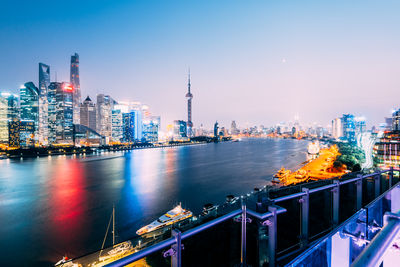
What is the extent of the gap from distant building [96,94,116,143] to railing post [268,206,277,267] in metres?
122

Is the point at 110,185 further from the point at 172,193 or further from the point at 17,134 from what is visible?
the point at 17,134

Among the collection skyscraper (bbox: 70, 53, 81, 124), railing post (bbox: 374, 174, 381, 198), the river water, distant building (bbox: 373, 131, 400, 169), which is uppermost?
skyscraper (bbox: 70, 53, 81, 124)

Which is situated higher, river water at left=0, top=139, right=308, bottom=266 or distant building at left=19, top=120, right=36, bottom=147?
distant building at left=19, top=120, right=36, bottom=147

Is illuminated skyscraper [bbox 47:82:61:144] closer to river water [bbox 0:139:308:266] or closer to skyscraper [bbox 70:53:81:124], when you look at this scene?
river water [bbox 0:139:308:266]

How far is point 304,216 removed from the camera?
2406mm

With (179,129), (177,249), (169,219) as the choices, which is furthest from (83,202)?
(179,129)

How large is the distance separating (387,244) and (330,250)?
2.22ft

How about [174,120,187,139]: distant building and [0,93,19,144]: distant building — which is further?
[174,120,187,139]: distant building

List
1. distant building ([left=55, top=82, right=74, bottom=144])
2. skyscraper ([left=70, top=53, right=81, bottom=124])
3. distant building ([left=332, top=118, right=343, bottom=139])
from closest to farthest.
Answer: distant building ([left=55, top=82, right=74, bottom=144]) → distant building ([left=332, top=118, right=343, bottom=139]) → skyscraper ([left=70, top=53, right=81, bottom=124])

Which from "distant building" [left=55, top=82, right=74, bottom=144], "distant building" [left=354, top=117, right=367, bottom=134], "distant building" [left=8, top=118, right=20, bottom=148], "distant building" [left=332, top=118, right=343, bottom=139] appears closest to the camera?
"distant building" [left=8, top=118, right=20, bottom=148]

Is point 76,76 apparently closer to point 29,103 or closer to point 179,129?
point 29,103

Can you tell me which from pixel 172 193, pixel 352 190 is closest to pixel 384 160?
pixel 172 193

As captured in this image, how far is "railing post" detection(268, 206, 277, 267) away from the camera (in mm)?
1731

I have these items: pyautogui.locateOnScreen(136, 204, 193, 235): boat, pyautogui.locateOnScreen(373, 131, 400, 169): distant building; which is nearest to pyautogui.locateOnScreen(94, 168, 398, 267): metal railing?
pyautogui.locateOnScreen(136, 204, 193, 235): boat
